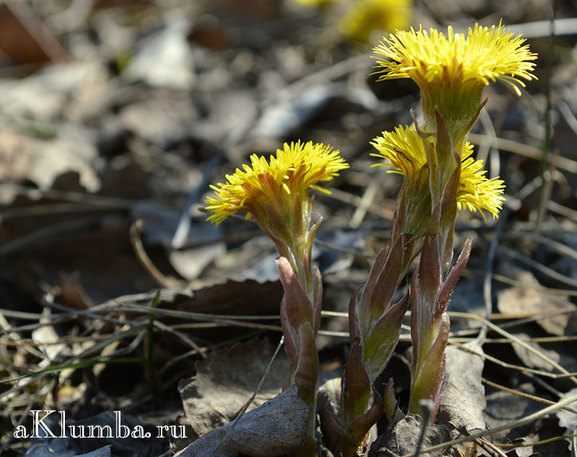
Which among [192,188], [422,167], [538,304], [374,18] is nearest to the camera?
[422,167]

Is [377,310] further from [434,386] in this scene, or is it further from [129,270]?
[129,270]

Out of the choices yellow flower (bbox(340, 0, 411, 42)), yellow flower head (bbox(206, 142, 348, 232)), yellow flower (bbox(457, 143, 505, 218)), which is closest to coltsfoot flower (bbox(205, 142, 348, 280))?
yellow flower head (bbox(206, 142, 348, 232))

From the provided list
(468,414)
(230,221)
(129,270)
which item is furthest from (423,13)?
(468,414)

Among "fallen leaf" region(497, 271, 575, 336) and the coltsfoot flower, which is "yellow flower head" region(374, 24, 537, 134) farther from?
"fallen leaf" region(497, 271, 575, 336)

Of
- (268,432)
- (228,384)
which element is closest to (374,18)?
(228,384)

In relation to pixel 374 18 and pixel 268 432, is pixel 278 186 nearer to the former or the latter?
pixel 268 432
